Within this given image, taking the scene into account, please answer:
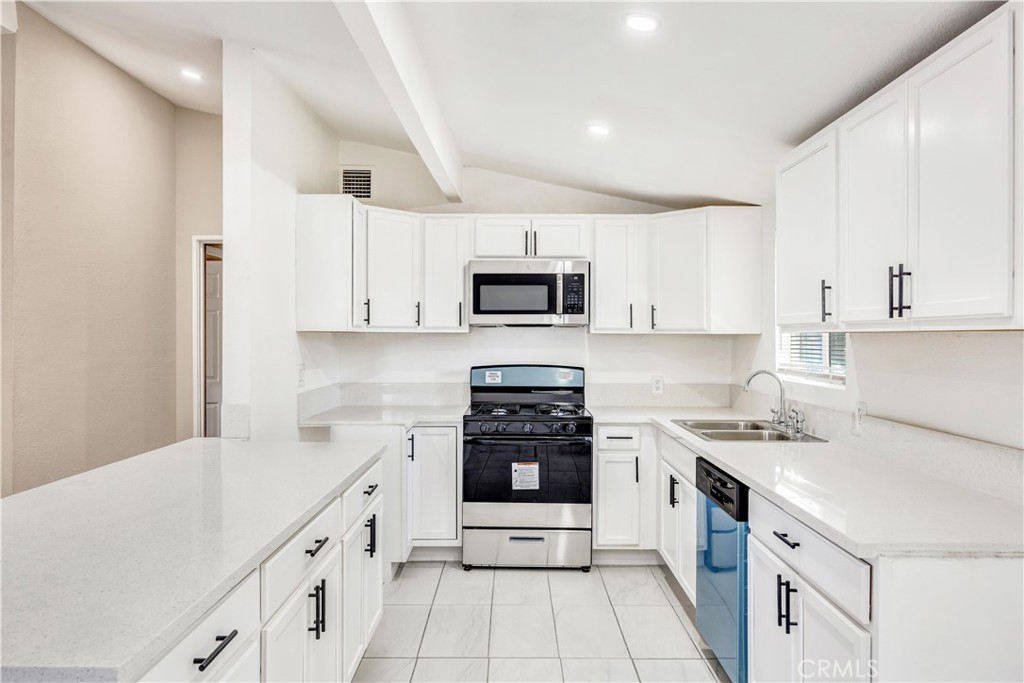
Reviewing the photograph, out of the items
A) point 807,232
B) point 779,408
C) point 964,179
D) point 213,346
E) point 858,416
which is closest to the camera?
point 964,179

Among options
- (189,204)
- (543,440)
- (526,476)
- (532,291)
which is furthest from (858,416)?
(189,204)

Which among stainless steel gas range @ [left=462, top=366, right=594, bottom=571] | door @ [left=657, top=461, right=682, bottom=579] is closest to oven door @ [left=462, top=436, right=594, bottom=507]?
stainless steel gas range @ [left=462, top=366, right=594, bottom=571]

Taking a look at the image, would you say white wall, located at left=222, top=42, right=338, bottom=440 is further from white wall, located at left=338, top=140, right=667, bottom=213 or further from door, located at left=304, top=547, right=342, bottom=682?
door, located at left=304, top=547, right=342, bottom=682

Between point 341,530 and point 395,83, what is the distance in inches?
64.4

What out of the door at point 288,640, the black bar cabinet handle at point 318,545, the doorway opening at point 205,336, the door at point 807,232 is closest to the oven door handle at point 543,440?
the door at point 807,232

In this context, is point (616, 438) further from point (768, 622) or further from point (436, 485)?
point (768, 622)

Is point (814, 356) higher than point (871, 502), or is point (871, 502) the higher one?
point (814, 356)

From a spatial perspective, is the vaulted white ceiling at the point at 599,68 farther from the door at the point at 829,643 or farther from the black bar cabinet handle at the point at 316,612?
the black bar cabinet handle at the point at 316,612

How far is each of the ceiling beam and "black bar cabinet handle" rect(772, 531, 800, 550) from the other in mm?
2021

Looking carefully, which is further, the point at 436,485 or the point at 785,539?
the point at 436,485

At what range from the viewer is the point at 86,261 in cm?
270

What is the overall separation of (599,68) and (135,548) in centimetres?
Result: 205

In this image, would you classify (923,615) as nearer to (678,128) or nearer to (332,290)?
(678,128)

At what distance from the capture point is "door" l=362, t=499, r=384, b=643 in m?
1.92
